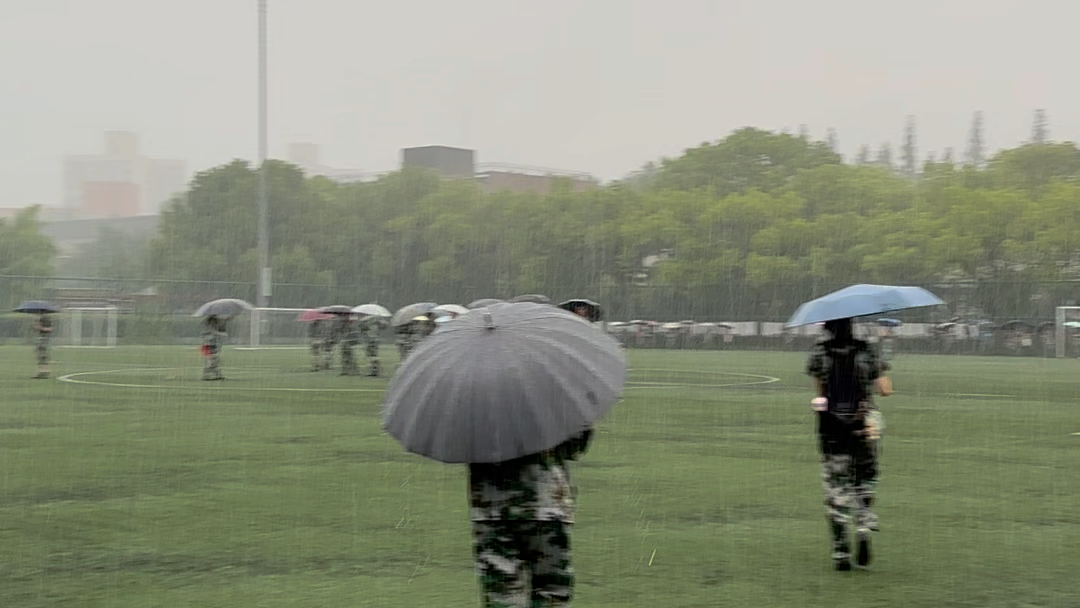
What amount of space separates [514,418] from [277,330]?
45964 mm

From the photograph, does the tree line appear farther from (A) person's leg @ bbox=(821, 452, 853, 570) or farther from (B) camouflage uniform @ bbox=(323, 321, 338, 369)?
(A) person's leg @ bbox=(821, 452, 853, 570)

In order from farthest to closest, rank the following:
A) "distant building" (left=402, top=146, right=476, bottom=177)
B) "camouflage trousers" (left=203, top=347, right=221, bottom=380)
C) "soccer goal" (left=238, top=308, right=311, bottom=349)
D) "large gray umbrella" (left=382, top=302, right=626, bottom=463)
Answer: "distant building" (left=402, top=146, right=476, bottom=177) < "soccer goal" (left=238, top=308, right=311, bottom=349) < "camouflage trousers" (left=203, top=347, right=221, bottom=380) < "large gray umbrella" (left=382, top=302, right=626, bottom=463)

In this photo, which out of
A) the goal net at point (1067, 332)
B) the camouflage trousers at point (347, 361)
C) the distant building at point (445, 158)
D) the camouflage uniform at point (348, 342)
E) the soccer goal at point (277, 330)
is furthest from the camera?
the distant building at point (445, 158)

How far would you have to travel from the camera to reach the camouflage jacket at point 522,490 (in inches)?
166

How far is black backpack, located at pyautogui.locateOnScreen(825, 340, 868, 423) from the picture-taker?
21.5 feet

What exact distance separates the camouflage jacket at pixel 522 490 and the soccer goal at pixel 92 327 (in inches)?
1775

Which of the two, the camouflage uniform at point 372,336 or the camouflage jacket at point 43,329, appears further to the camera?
the camouflage uniform at point 372,336

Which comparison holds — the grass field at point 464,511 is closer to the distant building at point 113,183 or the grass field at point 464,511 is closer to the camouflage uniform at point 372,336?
the camouflage uniform at point 372,336

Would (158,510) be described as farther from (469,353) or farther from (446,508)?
(469,353)

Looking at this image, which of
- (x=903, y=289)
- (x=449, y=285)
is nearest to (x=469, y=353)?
(x=903, y=289)

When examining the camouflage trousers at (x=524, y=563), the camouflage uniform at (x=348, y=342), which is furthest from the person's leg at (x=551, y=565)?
the camouflage uniform at (x=348, y=342)

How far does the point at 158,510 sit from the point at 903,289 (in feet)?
18.4

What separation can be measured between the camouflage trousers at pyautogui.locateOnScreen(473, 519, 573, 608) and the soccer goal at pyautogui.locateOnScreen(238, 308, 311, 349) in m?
42.7

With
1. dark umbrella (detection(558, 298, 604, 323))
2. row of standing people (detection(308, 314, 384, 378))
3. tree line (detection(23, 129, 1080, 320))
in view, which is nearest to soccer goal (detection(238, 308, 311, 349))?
tree line (detection(23, 129, 1080, 320))
